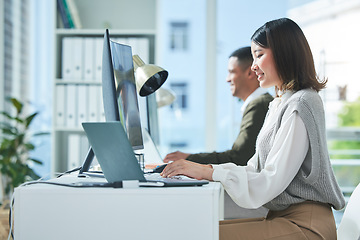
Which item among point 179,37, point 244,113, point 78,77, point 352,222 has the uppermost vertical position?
point 179,37

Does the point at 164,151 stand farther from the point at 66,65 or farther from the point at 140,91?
the point at 140,91

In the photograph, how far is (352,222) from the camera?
1.50m

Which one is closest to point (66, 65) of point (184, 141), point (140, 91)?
point (140, 91)

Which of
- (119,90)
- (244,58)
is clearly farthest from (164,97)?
(119,90)

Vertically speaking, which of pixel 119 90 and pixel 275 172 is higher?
pixel 119 90

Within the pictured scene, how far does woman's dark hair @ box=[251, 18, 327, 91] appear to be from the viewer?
148cm

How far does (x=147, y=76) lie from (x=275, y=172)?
0.61m

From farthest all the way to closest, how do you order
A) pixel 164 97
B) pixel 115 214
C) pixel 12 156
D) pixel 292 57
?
pixel 12 156, pixel 164 97, pixel 292 57, pixel 115 214

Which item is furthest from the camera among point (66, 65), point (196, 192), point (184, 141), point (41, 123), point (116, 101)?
point (184, 141)

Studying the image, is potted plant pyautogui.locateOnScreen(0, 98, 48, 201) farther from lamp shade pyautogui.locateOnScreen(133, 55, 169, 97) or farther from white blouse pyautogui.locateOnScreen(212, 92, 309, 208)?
white blouse pyautogui.locateOnScreen(212, 92, 309, 208)

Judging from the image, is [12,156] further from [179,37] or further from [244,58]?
[179,37]

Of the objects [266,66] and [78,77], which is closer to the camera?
[266,66]

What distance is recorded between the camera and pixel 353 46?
3.79 metres

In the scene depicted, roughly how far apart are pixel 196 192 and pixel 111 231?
0.25 m
